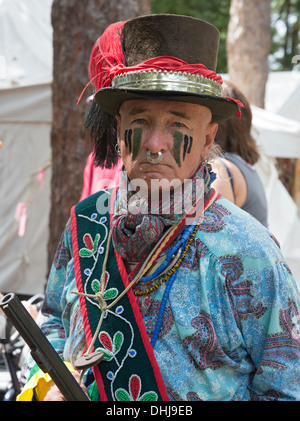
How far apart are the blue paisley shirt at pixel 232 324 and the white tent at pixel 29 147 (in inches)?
178

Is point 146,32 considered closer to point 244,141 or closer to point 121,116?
point 121,116

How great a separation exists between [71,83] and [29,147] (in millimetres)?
3537

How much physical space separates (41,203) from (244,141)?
437cm

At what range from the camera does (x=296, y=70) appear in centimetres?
1112

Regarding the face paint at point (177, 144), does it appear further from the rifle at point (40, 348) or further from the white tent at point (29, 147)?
the white tent at point (29, 147)

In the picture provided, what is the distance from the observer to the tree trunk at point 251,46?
8734 millimetres

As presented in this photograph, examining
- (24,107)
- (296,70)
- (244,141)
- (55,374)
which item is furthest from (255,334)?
(296,70)

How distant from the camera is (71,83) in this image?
341 cm

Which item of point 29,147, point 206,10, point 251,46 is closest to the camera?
point 29,147

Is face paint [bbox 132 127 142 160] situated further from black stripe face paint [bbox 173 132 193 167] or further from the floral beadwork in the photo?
the floral beadwork

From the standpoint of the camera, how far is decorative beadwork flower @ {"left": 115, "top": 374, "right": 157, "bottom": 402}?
144 centimetres

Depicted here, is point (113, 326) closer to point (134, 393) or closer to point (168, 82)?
point (134, 393)

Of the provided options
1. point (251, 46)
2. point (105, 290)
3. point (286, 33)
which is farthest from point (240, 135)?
point (286, 33)
